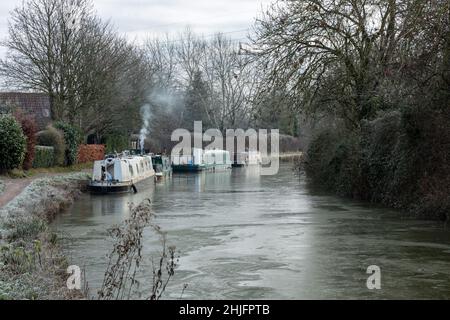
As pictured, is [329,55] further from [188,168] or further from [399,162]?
[188,168]

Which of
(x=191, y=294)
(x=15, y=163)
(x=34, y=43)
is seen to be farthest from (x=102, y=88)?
(x=191, y=294)

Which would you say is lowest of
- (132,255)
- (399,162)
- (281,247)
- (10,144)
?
(281,247)

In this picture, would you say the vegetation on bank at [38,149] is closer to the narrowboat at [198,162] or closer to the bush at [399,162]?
the narrowboat at [198,162]

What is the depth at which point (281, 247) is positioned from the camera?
1358 cm

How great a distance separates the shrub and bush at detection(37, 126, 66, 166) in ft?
12.3

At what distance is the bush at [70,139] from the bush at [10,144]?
7503 mm

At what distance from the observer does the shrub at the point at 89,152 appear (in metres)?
36.7

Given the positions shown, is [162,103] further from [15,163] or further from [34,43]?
[15,163]

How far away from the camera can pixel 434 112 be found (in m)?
16.7

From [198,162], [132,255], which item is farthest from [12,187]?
[198,162]

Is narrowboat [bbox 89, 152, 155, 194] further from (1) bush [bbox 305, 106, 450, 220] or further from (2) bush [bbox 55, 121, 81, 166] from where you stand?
(1) bush [bbox 305, 106, 450, 220]

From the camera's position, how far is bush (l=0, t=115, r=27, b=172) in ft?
80.5

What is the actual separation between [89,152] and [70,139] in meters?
5.03

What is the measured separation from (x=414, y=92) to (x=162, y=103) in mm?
38769
